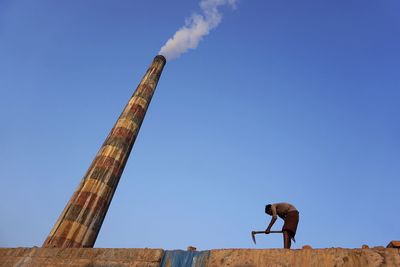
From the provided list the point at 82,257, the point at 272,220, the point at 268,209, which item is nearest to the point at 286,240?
the point at 272,220

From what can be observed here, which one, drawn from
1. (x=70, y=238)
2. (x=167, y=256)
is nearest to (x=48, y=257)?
(x=167, y=256)

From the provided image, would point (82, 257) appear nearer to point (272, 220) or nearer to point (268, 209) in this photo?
point (272, 220)

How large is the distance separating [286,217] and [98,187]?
935 cm

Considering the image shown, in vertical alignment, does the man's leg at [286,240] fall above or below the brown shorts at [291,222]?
below

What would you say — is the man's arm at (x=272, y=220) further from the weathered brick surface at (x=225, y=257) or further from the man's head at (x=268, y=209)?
the weathered brick surface at (x=225, y=257)

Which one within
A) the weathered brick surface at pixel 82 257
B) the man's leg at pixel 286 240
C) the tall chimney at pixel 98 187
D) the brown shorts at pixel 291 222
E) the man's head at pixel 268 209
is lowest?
the weathered brick surface at pixel 82 257

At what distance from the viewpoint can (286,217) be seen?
583cm

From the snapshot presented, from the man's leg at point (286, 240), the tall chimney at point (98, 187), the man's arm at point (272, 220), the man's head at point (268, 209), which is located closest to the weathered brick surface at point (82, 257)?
the man's arm at point (272, 220)

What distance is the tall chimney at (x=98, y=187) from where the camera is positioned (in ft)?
37.7

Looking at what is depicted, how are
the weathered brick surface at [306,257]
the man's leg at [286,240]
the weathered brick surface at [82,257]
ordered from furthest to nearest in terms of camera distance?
the man's leg at [286,240]
the weathered brick surface at [82,257]
the weathered brick surface at [306,257]

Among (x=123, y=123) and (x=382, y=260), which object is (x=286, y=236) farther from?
(x=123, y=123)

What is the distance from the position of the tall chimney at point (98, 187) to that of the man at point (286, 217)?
8512 millimetres

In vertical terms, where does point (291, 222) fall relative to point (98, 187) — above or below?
below

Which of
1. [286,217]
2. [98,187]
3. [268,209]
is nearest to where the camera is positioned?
[286,217]
